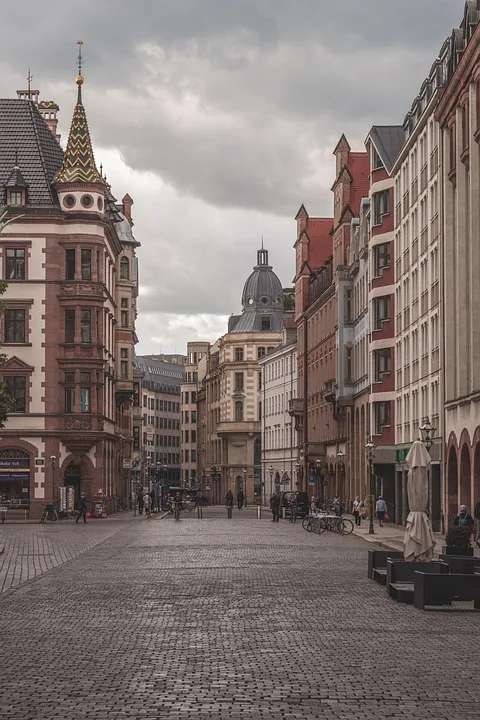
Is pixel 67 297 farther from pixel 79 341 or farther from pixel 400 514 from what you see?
pixel 400 514

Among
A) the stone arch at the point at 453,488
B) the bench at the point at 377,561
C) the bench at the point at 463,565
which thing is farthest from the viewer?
the stone arch at the point at 453,488

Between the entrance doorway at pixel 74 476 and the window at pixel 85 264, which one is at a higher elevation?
the window at pixel 85 264

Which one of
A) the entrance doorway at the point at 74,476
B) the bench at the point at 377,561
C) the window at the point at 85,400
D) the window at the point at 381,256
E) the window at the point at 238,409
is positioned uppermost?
the window at the point at 381,256

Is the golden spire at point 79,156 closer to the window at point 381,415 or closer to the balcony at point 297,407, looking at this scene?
the window at point 381,415

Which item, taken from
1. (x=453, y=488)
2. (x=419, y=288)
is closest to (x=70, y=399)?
(x=419, y=288)

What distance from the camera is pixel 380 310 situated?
7406cm

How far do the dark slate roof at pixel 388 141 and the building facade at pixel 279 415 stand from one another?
50754 mm

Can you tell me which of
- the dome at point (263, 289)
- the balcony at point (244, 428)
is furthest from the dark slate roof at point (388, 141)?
the dome at point (263, 289)

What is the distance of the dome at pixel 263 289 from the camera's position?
172 m

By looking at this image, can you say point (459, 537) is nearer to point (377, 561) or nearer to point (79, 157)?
point (377, 561)

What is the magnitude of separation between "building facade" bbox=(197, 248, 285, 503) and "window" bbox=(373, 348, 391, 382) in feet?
259

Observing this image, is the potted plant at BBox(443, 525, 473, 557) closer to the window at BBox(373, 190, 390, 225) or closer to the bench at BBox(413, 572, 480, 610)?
the bench at BBox(413, 572, 480, 610)

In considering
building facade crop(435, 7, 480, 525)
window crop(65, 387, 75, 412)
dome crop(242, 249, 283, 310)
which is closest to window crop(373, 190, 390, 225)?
building facade crop(435, 7, 480, 525)

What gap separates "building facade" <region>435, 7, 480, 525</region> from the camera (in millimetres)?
50031
